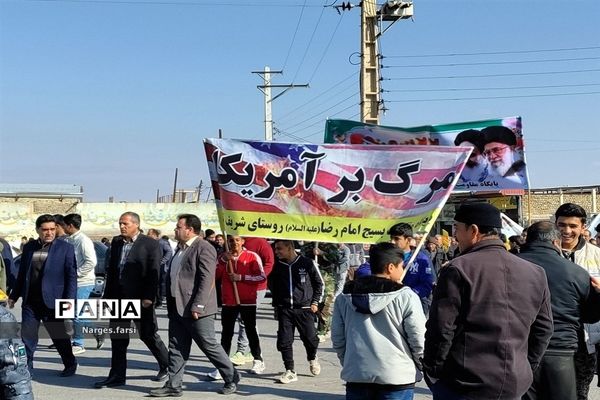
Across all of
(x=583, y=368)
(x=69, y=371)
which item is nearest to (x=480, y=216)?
(x=583, y=368)

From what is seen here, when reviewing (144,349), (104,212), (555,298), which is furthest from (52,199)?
(555,298)

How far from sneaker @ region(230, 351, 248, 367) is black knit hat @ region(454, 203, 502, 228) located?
→ 627 cm

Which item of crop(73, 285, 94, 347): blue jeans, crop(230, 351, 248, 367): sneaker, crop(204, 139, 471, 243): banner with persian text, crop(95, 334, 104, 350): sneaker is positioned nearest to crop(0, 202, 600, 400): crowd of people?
crop(204, 139, 471, 243): banner with persian text

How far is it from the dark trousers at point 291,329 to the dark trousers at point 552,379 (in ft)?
13.3

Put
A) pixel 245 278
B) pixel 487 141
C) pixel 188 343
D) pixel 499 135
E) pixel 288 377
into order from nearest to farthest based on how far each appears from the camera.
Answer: pixel 188 343
pixel 288 377
pixel 245 278
pixel 499 135
pixel 487 141

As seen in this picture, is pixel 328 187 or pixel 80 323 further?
pixel 80 323

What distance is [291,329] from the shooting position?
888 centimetres

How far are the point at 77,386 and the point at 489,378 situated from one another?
6.02 metres

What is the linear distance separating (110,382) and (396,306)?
4.85 meters

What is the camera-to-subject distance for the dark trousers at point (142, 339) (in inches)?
343

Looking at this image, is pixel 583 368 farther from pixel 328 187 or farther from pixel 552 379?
pixel 328 187

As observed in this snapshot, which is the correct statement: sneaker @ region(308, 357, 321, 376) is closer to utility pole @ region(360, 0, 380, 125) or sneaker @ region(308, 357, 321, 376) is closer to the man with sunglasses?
the man with sunglasses

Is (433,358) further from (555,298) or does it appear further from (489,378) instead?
(555,298)
